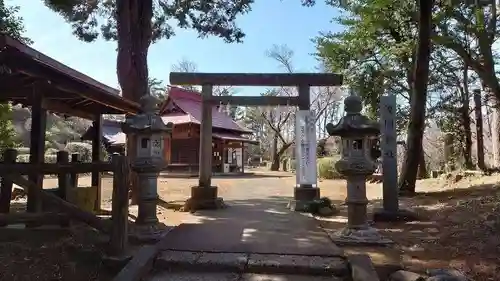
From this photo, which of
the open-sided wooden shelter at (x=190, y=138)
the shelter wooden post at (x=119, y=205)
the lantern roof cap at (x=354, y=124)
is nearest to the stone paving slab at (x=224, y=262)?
the shelter wooden post at (x=119, y=205)

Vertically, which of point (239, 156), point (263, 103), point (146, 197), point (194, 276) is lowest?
point (194, 276)

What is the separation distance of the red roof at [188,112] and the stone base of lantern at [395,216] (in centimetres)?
1896

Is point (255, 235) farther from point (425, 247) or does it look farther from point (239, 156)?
point (239, 156)

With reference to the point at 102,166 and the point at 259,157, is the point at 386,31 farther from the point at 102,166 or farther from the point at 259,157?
the point at 259,157

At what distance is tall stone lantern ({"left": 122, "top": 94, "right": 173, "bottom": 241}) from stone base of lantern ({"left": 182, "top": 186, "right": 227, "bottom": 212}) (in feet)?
10.7

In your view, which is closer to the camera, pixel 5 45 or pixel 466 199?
pixel 5 45

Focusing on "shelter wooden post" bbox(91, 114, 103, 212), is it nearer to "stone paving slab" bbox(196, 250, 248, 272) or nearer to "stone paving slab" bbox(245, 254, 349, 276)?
"stone paving slab" bbox(196, 250, 248, 272)

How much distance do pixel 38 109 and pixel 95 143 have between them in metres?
3.06

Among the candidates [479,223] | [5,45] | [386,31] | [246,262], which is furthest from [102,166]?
[386,31]

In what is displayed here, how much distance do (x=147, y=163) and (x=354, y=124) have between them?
3181mm

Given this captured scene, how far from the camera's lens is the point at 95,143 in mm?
9141

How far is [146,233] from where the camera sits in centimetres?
564

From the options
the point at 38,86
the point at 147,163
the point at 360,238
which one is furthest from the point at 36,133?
the point at 360,238

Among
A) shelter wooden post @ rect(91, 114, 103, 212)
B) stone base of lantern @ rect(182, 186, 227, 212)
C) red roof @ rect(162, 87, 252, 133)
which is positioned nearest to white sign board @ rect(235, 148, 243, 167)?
red roof @ rect(162, 87, 252, 133)
